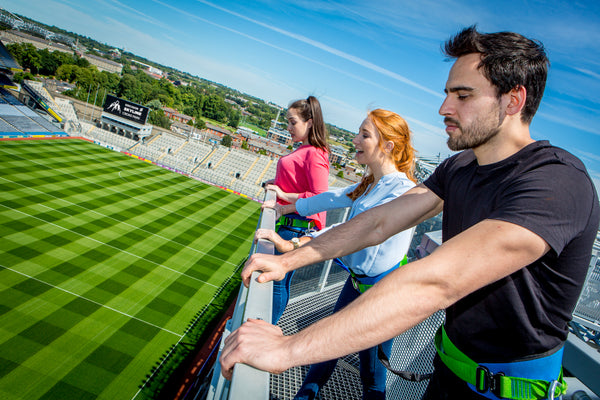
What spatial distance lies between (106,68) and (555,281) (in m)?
139

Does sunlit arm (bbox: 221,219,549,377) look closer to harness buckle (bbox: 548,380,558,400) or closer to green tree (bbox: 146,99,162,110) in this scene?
harness buckle (bbox: 548,380,558,400)

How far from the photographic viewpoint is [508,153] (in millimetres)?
1390

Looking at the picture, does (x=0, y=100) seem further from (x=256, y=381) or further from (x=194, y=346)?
(x=256, y=381)

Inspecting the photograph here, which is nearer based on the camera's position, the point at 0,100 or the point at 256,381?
the point at 256,381

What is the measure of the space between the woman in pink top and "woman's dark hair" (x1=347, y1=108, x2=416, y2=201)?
88 cm

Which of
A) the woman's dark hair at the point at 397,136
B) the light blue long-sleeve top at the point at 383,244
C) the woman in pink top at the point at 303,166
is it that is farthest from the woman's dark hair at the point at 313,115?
the light blue long-sleeve top at the point at 383,244

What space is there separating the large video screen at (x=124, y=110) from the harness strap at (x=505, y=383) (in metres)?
49.6

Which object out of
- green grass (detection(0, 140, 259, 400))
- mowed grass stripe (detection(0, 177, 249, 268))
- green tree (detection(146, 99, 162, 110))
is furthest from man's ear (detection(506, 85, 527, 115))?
green tree (detection(146, 99, 162, 110))

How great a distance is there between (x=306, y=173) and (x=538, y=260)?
2.68 metres

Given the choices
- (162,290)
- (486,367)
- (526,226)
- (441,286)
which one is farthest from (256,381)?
(162,290)

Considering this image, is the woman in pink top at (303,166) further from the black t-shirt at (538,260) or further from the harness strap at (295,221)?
the black t-shirt at (538,260)

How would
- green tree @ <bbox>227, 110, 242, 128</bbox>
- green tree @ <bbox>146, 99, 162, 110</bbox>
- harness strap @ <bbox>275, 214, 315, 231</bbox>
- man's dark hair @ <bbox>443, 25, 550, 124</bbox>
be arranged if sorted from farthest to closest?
green tree @ <bbox>227, 110, 242, 128</bbox> → green tree @ <bbox>146, 99, 162, 110</bbox> → harness strap @ <bbox>275, 214, 315, 231</bbox> → man's dark hair @ <bbox>443, 25, 550, 124</bbox>

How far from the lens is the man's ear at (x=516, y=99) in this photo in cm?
134

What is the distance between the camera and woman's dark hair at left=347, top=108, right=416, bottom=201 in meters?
2.71
